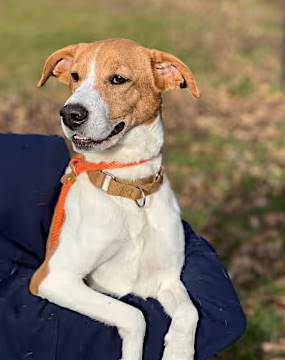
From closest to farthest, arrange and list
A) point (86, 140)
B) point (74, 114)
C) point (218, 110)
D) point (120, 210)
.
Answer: point (74, 114)
point (86, 140)
point (120, 210)
point (218, 110)

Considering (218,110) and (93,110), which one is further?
(218,110)

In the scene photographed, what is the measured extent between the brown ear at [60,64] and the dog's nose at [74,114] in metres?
0.57

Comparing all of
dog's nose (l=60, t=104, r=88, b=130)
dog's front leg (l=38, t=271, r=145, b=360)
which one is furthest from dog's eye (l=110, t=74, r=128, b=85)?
dog's front leg (l=38, t=271, r=145, b=360)

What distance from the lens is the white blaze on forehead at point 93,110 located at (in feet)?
11.5

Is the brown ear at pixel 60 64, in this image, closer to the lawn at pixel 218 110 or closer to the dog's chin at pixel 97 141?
the dog's chin at pixel 97 141

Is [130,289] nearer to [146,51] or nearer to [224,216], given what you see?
[146,51]

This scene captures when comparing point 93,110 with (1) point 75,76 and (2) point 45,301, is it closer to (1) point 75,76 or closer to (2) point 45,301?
(1) point 75,76

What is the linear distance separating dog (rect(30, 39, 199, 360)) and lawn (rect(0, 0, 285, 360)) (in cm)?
180

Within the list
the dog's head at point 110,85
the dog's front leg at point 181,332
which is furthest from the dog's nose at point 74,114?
the dog's front leg at point 181,332

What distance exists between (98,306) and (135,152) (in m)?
0.93

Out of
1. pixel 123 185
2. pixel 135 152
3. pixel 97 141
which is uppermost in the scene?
pixel 97 141

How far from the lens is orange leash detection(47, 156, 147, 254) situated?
3814 millimetres

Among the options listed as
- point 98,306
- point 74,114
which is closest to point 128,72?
point 74,114

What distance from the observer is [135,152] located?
3.85m
